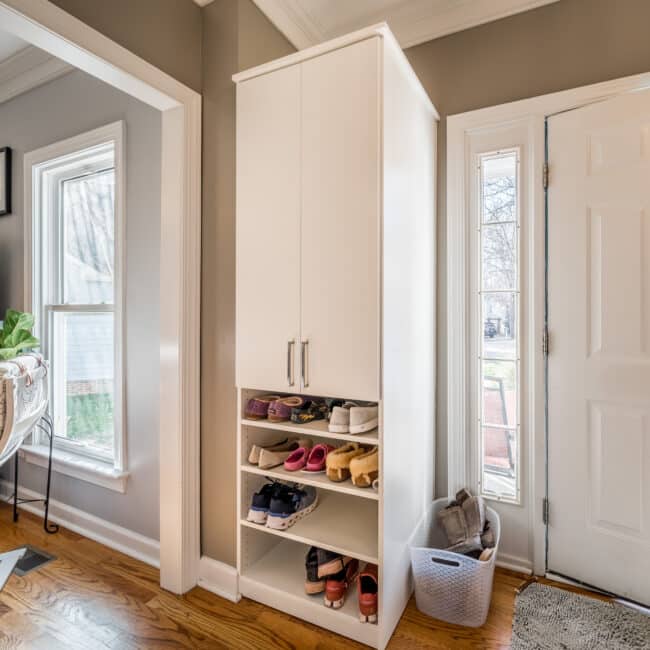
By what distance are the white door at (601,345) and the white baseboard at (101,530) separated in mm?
1824

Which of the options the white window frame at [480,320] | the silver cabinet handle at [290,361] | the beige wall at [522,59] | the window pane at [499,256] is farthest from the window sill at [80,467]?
the window pane at [499,256]

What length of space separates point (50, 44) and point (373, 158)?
42.0 inches

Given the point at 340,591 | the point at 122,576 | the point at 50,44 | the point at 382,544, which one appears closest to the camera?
the point at 50,44

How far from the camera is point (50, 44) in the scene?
1271 mm

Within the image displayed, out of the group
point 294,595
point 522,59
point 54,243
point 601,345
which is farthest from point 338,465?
point 54,243

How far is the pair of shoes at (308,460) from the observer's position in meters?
1.55

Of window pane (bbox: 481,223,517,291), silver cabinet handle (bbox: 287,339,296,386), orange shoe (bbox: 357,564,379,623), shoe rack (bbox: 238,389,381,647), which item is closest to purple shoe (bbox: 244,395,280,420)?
shoe rack (bbox: 238,389,381,647)

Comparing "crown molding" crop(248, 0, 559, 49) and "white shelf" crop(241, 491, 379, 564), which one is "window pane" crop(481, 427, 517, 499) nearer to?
"white shelf" crop(241, 491, 379, 564)

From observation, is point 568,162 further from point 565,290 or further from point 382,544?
point 382,544

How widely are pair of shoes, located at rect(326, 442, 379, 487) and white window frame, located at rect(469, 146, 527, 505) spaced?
63 cm

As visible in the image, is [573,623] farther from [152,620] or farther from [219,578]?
[152,620]

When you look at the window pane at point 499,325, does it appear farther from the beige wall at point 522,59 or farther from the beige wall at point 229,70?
the beige wall at point 229,70

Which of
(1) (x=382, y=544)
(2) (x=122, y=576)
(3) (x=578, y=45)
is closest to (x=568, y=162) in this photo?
(3) (x=578, y=45)

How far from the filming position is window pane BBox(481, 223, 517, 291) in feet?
6.12
